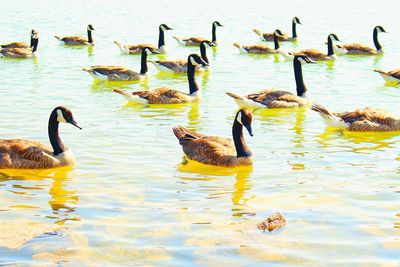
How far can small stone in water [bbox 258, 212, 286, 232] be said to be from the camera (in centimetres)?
1036

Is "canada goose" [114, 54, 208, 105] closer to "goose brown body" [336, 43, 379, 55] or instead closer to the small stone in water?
the small stone in water

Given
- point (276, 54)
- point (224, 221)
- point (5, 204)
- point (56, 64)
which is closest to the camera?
point (224, 221)

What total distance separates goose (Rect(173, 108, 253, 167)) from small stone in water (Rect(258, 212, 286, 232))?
11.4ft

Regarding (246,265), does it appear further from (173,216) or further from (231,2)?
(231,2)

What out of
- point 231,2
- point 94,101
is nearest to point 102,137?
point 94,101

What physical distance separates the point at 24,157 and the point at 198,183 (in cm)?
335

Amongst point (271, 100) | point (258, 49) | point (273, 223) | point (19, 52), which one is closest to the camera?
point (273, 223)

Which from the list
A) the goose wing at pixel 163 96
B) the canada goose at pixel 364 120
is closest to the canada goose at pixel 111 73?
the goose wing at pixel 163 96

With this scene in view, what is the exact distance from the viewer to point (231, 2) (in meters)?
58.1

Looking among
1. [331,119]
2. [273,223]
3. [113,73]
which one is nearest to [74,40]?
[113,73]

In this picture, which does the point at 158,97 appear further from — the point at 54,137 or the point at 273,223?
the point at 273,223

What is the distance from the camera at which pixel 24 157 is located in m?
13.8

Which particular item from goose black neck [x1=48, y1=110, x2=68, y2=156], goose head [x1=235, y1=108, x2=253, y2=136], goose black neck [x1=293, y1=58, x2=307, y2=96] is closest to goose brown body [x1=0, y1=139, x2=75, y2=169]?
goose black neck [x1=48, y1=110, x2=68, y2=156]

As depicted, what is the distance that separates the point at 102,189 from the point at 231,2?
4711 centimetres
